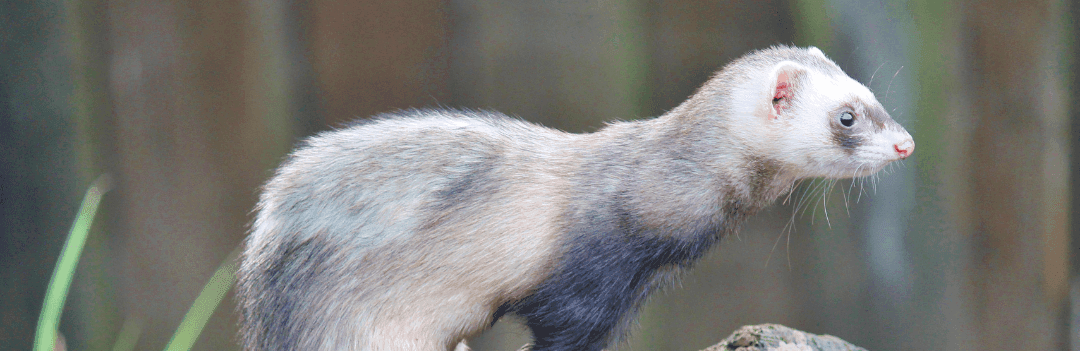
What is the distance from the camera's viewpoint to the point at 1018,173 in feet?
5.31

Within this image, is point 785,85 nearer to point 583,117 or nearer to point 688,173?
point 688,173

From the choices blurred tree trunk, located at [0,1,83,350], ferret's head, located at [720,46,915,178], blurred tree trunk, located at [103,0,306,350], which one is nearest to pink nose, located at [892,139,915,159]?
ferret's head, located at [720,46,915,178]

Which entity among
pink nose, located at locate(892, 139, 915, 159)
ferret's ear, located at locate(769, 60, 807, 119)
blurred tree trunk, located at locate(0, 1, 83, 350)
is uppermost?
ferret's ear, located at locate(769, 60, 807, 119)

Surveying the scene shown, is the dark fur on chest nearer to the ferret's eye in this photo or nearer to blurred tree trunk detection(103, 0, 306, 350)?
the ferret's eye

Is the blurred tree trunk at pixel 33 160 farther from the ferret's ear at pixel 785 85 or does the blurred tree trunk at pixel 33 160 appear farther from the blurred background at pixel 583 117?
the ferret's ear at pixel 785 85

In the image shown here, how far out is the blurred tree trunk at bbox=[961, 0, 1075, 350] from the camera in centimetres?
156

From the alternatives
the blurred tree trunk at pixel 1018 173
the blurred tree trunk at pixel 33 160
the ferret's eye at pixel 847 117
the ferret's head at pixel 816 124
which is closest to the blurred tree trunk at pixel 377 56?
the blurred tree trunk at pixel 33 160

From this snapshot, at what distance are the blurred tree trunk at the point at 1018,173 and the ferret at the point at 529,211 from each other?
691 mm

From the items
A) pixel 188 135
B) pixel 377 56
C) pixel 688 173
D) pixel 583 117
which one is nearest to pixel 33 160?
pixel 188 135

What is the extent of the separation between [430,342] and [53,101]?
1.21 m

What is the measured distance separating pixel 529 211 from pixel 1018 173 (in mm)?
1249

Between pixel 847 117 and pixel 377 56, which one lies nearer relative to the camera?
pixel 847 117

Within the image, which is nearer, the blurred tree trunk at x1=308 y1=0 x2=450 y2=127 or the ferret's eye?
the ferret's eye

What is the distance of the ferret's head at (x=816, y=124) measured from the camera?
1.09 meters
